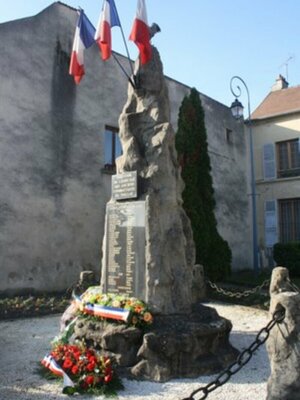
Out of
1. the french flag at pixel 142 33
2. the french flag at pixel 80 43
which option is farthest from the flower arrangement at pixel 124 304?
the french flag at pixel 80 43

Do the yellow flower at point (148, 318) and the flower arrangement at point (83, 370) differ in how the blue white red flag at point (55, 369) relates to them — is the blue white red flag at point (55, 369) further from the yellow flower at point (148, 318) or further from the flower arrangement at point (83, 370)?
the yellow flower at point (148, 318)

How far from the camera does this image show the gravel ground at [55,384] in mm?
4336

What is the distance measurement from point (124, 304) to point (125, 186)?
1725 millimetres

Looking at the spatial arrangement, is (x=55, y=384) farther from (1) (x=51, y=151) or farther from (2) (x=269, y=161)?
(2) (x=269, y=161)

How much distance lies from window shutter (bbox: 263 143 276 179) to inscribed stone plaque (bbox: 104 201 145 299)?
1515cm

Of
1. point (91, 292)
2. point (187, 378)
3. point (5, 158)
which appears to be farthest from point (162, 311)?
point (5, 158)

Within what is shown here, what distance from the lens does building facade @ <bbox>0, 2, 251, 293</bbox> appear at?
1130 centimetres

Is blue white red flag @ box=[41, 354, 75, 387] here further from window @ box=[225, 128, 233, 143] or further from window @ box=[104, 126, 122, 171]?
window @ box=[225, 128, 233, 143]

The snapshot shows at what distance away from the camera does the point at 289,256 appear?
1591cm

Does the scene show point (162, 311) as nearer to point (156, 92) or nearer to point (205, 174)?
point (156, 92)

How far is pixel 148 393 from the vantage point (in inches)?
173

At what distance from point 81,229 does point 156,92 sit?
23.9 feet

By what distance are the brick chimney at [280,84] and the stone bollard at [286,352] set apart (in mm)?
21954

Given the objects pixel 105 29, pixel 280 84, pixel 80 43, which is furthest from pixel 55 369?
pixel 280 84
